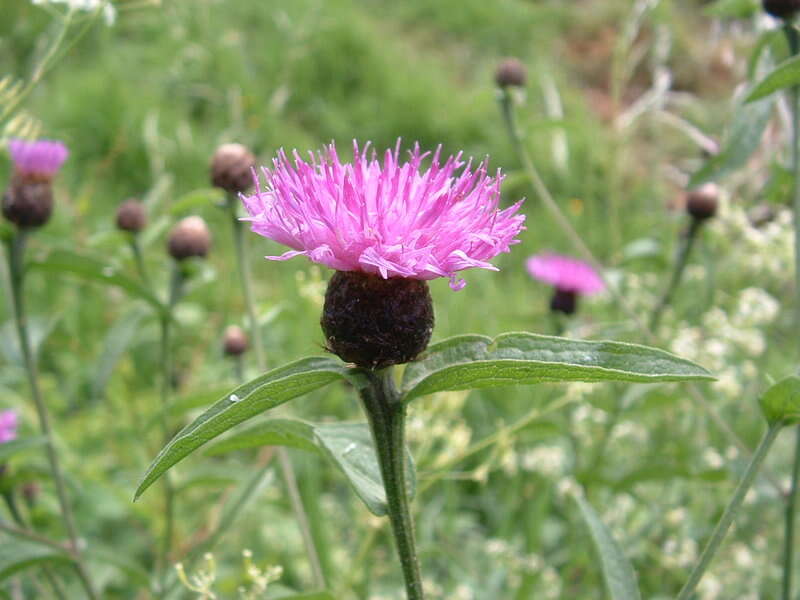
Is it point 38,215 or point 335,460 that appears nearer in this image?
point 335,460

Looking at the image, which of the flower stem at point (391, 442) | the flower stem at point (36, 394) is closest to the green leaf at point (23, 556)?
the flower stem at point (36, 394)

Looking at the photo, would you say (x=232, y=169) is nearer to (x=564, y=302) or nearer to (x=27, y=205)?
(x=27, y=205)

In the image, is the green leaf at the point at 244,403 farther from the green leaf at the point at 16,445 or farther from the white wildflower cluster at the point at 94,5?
the white wildflower cluster at the point at 94,5

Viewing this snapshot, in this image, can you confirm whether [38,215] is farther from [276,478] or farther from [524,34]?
[524,34]

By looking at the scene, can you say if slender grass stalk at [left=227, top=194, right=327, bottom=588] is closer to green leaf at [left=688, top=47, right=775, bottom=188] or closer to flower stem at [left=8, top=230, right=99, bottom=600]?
flower stem at [left=8, top=230, right=99, bottom=600]

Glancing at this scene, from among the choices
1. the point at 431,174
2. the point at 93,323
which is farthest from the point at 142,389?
the point at 431,174

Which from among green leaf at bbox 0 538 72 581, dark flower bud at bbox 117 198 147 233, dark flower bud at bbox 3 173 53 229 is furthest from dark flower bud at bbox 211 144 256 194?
green leaf at bbox 0 538 72 581

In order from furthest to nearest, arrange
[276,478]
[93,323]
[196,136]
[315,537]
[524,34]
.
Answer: [524,34] → [196,136] → [93,323] → [276,478] → [315,537]
